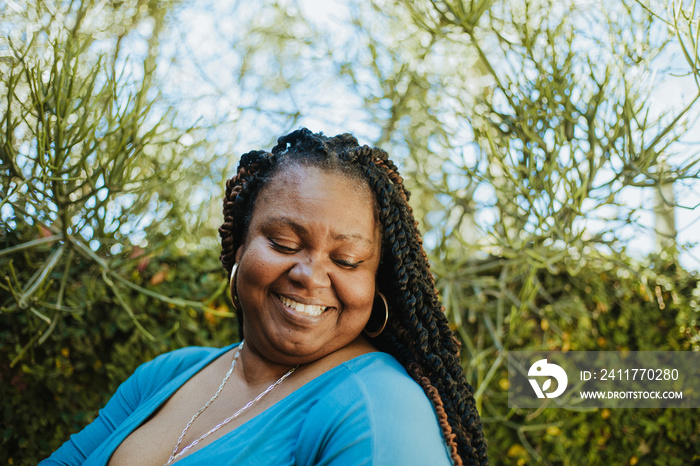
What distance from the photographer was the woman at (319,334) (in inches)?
56.5

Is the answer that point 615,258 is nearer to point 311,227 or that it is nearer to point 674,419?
point 674,419

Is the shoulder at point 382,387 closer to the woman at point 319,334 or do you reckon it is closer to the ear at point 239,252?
the woman at point 319,334

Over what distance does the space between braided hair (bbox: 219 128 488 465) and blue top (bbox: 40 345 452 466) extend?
0.36 feet

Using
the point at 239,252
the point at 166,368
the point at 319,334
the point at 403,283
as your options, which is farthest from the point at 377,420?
the point at 166,368

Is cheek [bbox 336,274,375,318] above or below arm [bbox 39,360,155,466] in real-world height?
above

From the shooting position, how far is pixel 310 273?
1.58 meters

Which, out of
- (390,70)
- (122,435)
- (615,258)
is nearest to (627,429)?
(615,258)

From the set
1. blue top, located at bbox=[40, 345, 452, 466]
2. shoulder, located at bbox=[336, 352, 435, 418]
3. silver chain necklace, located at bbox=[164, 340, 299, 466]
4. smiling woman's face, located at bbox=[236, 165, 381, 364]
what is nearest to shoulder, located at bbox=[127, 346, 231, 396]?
silver chain necklace, located at bbox=[164, 340, 299, 466]

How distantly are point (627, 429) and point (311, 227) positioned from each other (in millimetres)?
3405

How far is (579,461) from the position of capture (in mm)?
3697

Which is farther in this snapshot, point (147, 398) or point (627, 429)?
point (627, 429)

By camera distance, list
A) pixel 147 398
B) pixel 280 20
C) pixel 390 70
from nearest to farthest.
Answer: pixel 147 398, pixel 390 70, pixel 280 20

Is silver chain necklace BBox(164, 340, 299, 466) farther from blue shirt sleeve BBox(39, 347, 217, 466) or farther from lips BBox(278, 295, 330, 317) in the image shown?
blue shirt sleeve BBox(39, 347, 217, 466)

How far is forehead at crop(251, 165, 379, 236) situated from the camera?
1.59 metres
